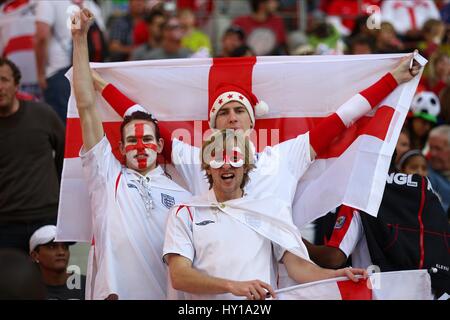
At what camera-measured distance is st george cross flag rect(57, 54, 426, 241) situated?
20.1ft

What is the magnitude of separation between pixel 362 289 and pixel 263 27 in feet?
23.1

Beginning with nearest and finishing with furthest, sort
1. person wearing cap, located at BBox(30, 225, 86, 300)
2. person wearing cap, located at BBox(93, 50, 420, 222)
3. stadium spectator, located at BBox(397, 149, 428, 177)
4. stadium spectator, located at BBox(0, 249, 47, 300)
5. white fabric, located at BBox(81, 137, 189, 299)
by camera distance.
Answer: stadium spectator, located at BBox(0, 249, 47, 300)
white fabric, located at BBox(81, 137, 189, 299)
person wearing cap, located at BBox(93, 50, 420, 222)
person wearing cap, located at BBox(30, 225, 86, 300)
stadium spectator, located at BBox(397, 149, 428, 177)

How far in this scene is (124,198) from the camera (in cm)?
570

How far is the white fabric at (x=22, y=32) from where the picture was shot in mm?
9484

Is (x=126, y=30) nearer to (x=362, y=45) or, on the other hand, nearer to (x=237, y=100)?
(x=362, y=45)

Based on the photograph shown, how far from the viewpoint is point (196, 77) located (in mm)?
6590

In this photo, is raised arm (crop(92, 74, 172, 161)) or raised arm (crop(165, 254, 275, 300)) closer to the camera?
raised arm (crop(165, 254, 275, 300))

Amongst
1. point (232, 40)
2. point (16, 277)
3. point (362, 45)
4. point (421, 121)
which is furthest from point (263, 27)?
point (16, 277)

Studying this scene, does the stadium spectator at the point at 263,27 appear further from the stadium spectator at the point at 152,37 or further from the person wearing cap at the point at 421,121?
the person wearing cap at the point at 421,121

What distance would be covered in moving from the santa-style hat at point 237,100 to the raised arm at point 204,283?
1318 millimetres

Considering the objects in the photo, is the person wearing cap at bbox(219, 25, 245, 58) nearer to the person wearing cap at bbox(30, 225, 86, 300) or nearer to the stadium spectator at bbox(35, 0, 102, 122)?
the stadium spectator at bbox(35, 0, 102, 122)

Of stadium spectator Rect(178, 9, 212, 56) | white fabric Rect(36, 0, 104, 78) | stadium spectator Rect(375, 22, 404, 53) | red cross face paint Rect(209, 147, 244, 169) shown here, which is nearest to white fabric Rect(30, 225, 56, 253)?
red cross face paint Rect(209, 147, 244, 169)

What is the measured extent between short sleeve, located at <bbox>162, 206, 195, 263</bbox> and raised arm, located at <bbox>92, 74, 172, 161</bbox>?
929 millimetres

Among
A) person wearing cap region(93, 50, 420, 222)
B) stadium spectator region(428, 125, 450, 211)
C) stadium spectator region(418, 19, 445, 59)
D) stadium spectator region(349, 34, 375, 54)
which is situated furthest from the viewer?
stadium spectator region(418, 19, 445, 59)
